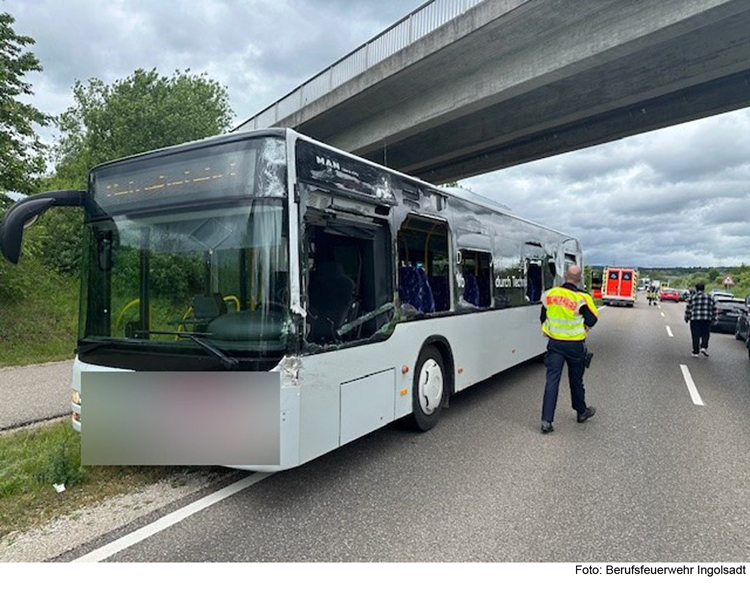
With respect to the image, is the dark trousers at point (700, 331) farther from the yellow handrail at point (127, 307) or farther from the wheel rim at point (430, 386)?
the yellow handrail at point (127, 307)

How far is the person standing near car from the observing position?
1177 centimetres

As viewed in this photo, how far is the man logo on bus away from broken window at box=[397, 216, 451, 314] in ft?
3.95

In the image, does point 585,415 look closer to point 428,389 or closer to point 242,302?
point 428,389

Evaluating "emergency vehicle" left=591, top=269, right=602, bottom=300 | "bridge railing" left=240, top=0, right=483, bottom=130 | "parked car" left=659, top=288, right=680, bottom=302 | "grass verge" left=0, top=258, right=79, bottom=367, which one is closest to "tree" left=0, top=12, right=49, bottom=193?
"grass verge" left=0, top=258, right=79, bottom=367

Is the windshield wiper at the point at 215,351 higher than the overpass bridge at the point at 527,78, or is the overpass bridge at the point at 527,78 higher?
the overpass bridge at the point at 527,78

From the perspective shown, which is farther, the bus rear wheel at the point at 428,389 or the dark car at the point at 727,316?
the dark car at the point at 727,316

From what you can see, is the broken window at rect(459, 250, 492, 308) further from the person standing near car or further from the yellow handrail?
the person standing near car

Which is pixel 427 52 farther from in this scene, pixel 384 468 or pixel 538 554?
pixel 538 554

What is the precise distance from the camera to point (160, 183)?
391cm

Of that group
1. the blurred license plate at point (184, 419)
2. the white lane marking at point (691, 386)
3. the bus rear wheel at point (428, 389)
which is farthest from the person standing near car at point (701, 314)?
the blurred license plate at point (184, 419)

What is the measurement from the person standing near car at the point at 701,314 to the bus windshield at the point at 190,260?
11768mm

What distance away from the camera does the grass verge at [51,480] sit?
355 cm

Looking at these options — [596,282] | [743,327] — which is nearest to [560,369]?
[743,327]

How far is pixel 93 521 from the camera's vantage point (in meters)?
3.45
